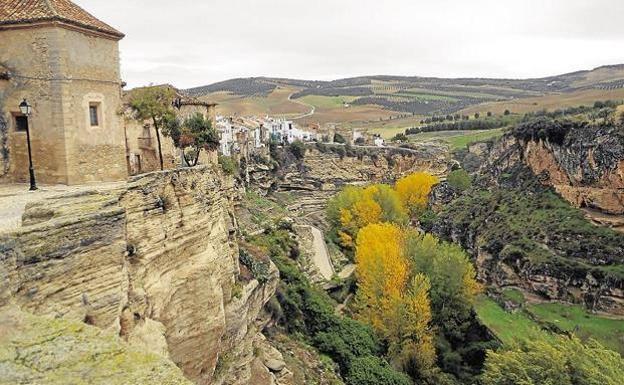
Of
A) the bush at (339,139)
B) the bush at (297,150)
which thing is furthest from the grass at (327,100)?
the bush at (297,150)

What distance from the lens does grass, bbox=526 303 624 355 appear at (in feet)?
73.4

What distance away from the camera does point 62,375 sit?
15.0ft

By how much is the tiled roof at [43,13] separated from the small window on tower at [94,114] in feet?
5.46

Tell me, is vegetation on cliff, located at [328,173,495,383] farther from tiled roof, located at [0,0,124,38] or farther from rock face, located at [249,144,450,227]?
tiled roof, located at [0,0,124,38]

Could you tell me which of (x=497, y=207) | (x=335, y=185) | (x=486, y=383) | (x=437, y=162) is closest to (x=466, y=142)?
(x=437, y=162)

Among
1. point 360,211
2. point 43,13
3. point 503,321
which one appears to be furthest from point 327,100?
point 43,13

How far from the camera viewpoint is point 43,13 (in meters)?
10.6

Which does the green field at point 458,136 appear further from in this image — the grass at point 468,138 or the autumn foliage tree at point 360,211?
the autumn foliage tree at point 360,211

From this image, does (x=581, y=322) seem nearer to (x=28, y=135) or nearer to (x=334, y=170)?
(x=28, y=135)

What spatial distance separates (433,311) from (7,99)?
2121 centimetres

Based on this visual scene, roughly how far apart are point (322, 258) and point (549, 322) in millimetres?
13801

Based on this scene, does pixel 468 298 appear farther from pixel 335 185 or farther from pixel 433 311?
pixel 335 185

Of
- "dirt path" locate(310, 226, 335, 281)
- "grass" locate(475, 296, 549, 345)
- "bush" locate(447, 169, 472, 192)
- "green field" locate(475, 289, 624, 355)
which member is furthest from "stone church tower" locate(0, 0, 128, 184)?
"bush" locate(447, 169, 472, 192)

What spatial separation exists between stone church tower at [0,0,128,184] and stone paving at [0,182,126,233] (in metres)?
0.48
